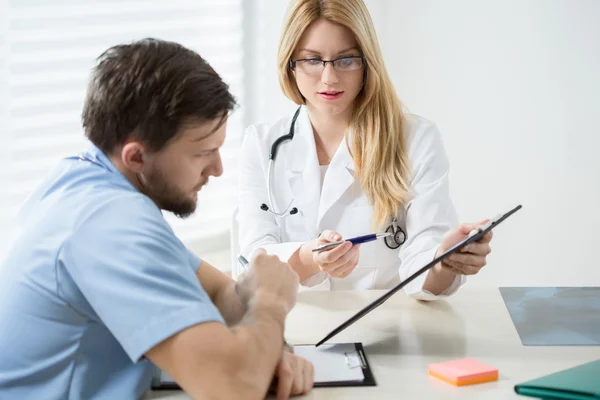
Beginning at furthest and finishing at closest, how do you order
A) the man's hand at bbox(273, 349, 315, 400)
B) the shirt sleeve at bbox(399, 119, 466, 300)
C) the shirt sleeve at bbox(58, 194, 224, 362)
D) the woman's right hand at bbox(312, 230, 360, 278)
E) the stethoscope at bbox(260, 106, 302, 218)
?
the stethoscope at bbox(260, 106, 302, 218) < the shirt sleeve at bbox(399, 119, 466, 300) < the woman's right hand at bbox(312, 230, 360, 278) < the man's hand at bbox(273, 349, 315, 400) < the shirt sleeve at bbox(58, 194, 224, 362)

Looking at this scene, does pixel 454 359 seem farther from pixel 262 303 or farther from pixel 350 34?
pixel 350 34

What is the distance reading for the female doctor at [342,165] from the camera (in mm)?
2227

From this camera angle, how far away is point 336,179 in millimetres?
2365

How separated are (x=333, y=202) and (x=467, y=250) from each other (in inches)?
23.6

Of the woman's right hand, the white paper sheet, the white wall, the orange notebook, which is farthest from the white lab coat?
the white wall

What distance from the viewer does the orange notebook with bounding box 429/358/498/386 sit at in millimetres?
1427

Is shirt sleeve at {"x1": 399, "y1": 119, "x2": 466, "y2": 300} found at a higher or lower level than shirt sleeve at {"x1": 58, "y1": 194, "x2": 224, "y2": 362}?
lower

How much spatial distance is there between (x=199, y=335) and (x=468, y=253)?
0.82 m

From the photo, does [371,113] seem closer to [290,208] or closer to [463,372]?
[290,208]

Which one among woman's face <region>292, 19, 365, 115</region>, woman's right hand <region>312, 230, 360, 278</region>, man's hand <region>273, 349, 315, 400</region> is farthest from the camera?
woman's face <region>292, 19, 365, 115</region>

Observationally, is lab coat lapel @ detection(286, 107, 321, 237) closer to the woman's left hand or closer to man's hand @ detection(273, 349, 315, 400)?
the woman's left hand

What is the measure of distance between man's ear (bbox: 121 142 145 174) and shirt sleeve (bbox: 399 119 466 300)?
87 centimetres

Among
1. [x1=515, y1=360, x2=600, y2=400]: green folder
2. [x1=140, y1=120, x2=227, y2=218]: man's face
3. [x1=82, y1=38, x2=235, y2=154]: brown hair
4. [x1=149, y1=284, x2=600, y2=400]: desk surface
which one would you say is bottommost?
[x1=149, y1=284, x2=600, y2=400]: desk surface

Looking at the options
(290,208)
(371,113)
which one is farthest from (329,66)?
(290,208)
